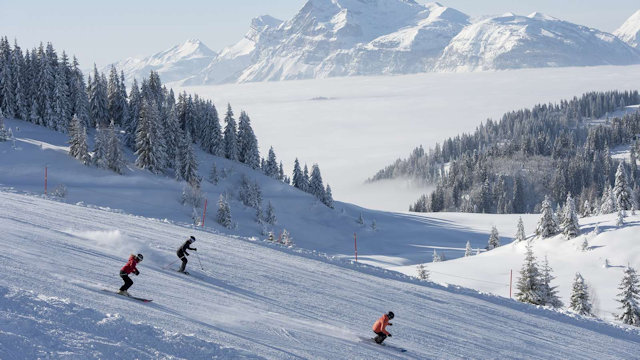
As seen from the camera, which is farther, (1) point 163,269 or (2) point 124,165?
(2) point 124,165

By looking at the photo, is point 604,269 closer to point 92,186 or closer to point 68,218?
point 68,218

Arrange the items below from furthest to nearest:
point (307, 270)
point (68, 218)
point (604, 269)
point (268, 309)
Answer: point (604, 269) < point (68, 218) < point (307, 270) < point (268, 309)

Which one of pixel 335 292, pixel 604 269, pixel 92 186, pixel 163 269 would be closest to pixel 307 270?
pixel 335 292

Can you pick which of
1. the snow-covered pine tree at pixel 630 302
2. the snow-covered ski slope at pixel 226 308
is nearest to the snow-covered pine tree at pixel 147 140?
the snow-covered ski slope at pixel 226 308

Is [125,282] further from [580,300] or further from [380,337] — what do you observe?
[580,300]

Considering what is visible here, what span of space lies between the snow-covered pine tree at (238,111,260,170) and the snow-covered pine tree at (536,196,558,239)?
55502mm

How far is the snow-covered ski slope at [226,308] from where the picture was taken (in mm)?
11141

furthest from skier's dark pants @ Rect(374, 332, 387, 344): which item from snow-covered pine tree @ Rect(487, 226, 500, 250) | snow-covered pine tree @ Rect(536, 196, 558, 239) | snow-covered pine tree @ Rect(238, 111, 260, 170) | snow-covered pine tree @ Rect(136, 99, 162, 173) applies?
snow-covered pine tree @ Rect(238, 111, 260, 170)

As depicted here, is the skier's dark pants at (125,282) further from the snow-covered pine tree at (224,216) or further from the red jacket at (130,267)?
the snow-covered pine tree at (224,216)

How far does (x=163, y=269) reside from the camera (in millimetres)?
18312

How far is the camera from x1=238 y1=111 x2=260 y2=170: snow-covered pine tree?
99625mm

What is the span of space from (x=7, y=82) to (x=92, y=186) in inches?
1180

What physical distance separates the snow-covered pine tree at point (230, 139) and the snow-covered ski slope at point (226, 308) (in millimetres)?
69725

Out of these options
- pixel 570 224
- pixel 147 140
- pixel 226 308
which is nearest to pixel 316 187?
pixel 147 140
